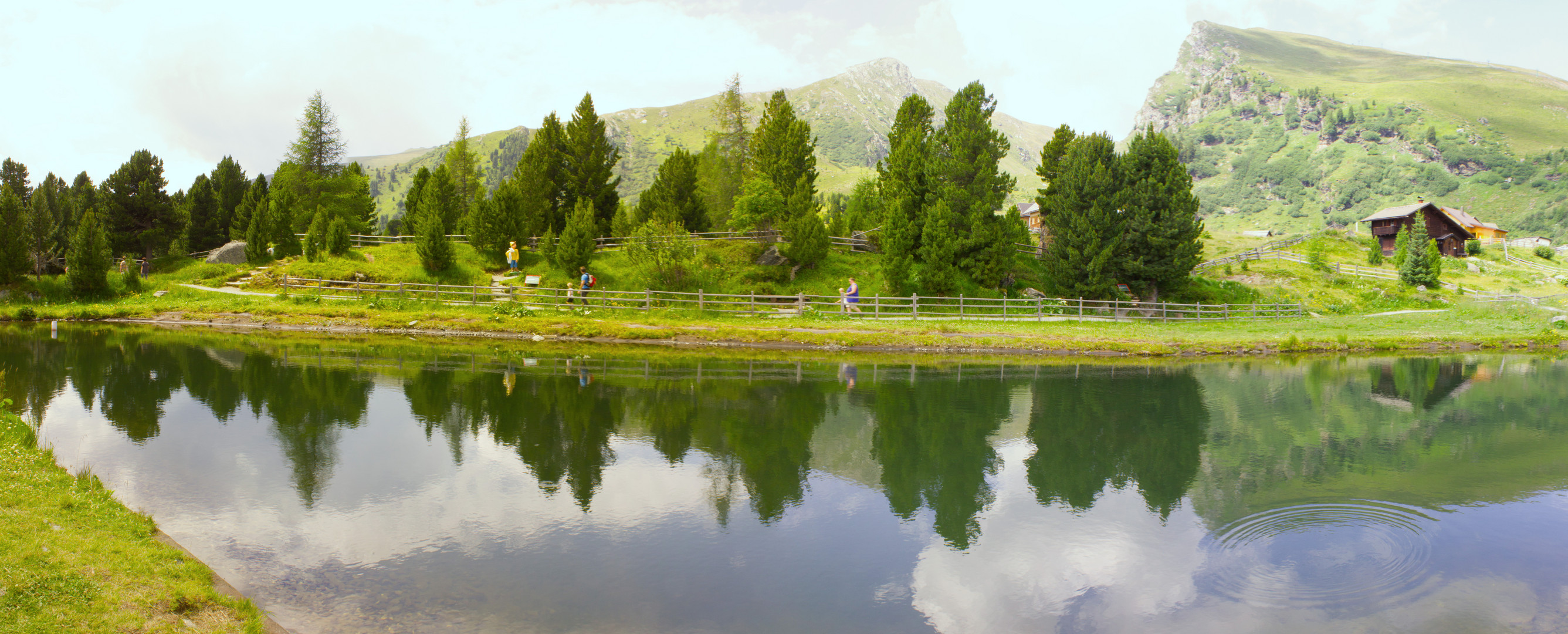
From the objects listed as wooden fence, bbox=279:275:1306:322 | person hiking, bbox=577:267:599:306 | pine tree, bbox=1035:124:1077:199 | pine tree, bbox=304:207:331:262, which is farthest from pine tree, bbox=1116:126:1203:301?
pine tree, bbox=304:207:331:262

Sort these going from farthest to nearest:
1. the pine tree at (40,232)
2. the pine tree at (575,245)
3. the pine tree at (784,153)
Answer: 1. the pine tree at (784,153)
2. the pine tree at (575,245)
3. the pine tree at (40,232)

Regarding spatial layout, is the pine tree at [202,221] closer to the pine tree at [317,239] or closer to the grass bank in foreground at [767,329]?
the pine tree at [317,239]

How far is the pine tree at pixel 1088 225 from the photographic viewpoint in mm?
40844

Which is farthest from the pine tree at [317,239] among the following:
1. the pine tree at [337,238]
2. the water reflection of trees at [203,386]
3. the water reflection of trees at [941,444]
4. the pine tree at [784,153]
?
the water reflection of trees at [941,444]

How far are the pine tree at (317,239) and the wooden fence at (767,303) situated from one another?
9.57 feet

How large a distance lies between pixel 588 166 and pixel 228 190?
3092 cm

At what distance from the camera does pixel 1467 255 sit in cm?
7581

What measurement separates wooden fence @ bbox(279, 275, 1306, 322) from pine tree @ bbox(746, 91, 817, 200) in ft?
35.8

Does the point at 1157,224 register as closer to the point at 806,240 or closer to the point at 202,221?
the point at 806,240

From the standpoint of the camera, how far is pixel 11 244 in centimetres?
Result: 3512

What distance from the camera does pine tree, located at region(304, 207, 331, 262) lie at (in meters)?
41.5

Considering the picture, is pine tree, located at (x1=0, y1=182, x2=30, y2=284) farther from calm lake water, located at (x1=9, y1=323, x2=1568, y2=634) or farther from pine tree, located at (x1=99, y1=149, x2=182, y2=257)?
calm lake water, located at (x1=9, y1=323, x2=1568, y2=634)

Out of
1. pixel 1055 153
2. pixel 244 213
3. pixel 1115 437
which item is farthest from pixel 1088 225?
pixel 244 213

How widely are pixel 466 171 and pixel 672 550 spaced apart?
6123 cm
